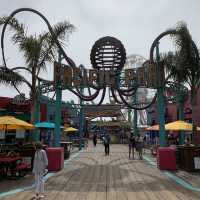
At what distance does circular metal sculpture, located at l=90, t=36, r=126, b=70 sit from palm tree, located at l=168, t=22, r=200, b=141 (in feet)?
8.74

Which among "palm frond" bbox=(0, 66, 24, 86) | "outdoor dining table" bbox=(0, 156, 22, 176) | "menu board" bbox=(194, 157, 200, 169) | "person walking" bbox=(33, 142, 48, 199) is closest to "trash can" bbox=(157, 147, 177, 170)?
"menu board" bbox=(194, 157, 200, 169)

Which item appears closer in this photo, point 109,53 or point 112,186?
point 112,186

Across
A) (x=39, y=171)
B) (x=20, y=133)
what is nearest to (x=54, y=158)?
(x=39, y=171)

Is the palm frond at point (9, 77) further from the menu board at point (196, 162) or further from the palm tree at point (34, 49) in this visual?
the menu board at point (196, 162)

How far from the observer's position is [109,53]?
19.3 metres

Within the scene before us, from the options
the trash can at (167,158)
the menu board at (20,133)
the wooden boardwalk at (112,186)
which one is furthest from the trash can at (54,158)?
the menu board at (20,133)

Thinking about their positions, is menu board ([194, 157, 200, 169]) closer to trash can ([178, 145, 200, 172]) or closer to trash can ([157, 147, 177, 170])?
trash can ([178, 145, 200, 172])

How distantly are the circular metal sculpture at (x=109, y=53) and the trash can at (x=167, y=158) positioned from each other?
4.66 meters

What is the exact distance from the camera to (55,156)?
56.9ft

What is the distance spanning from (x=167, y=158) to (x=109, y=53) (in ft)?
19.3

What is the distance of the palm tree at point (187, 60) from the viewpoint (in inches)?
714

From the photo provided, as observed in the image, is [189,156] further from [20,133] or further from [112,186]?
[20,133]

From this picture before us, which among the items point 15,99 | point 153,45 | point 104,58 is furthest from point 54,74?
point 15,99

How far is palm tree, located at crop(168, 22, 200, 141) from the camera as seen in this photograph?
1814 centimetres
